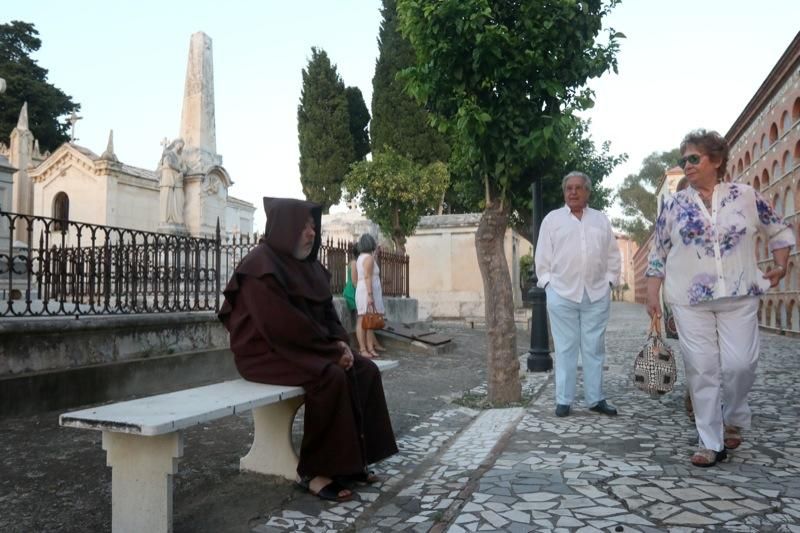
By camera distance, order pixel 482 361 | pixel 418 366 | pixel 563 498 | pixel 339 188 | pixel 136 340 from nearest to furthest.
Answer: pixel 563 498, pixel 136 340, pixel 418 366, pixel 482 361, pixel 339 188

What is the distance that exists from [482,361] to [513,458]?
21.2 ft

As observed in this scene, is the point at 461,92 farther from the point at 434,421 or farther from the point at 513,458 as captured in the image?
the point at 513,458

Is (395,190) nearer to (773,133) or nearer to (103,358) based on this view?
(773,133)

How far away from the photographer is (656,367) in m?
4.58

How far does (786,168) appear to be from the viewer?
19.1m

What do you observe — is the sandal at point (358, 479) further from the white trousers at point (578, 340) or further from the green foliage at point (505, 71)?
the green foliage at point (505, 71)

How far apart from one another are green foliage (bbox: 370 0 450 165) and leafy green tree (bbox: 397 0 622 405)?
2672 cm

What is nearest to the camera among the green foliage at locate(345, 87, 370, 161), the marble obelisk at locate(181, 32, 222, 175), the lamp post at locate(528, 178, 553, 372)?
the lamp post at locate(528, 178, 553, 372)

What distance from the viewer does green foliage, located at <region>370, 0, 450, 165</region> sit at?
33.8 m

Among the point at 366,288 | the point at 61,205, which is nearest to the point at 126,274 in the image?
the point at 366,288

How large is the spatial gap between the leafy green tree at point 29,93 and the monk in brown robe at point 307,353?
44.7 meters

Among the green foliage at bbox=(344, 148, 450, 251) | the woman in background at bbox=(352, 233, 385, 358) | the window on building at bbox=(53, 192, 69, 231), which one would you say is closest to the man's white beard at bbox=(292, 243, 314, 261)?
the woman in background at bbox=(352, 233, 385, 358)

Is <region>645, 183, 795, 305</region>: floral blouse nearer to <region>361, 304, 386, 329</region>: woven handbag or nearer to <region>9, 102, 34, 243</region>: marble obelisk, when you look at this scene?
<region>361, 304, 386, 329</region>: woven handbag

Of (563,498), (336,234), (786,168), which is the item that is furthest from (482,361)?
(336,234)
